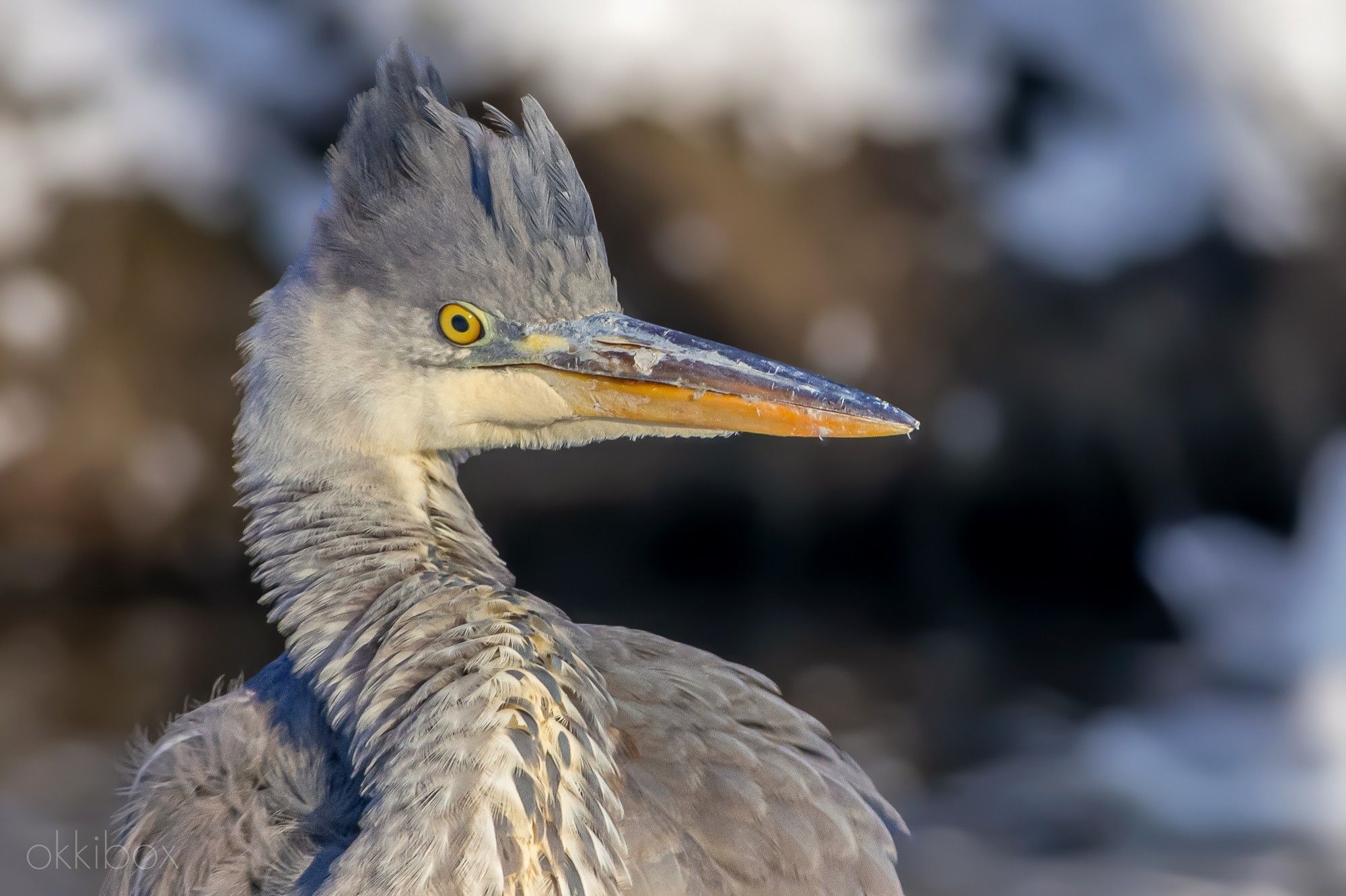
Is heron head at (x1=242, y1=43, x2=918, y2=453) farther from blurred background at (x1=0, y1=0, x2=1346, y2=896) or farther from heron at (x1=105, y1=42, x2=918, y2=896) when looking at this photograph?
blurred background at (x1=0, y1=0, x2=1346, y2=896)

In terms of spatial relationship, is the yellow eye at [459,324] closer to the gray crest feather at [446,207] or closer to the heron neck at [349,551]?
the gray crest feather at [446,207]

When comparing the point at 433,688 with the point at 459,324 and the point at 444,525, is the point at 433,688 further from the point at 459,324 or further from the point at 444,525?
the point at 459,324

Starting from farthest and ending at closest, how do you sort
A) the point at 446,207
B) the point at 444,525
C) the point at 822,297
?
the point at 822,297
the point at 444,525
the point at 446,207

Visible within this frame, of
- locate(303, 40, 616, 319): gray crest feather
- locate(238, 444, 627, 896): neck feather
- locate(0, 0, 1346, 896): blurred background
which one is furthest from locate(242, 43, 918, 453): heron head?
locate(0, 0, 1346, 896): blurred background

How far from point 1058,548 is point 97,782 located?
4.05 m

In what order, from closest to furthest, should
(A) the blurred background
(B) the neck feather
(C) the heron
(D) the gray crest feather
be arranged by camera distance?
(B) the neck feather
(C) the heron
(D) the gray crest feather
(A) the blurred background

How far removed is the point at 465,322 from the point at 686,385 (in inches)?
12.8

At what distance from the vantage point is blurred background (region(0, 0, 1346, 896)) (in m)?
5.93

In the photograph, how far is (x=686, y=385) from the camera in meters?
1.94

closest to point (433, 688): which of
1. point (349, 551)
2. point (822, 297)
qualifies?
point (349, 551)

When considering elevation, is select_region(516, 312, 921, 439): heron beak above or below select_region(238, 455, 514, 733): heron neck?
above

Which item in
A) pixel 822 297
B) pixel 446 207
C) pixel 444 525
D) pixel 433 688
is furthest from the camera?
pixel 822 297

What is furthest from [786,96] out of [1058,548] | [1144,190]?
[1058,548]

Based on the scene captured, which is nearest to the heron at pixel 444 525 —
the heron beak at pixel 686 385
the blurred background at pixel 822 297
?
the heron beak at pixel 686 385
